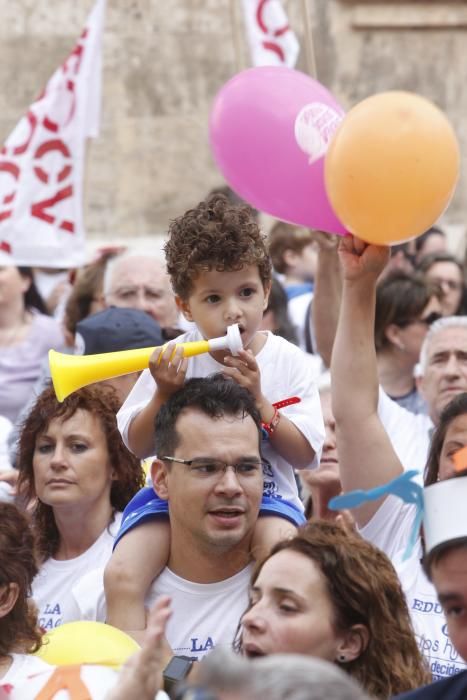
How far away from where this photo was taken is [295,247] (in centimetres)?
887

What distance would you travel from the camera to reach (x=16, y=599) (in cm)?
450

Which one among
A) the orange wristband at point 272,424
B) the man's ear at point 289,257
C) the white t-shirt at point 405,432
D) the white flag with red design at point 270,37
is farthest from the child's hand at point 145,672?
the white flag with red design at point 270,37

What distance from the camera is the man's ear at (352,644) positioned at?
3869mm

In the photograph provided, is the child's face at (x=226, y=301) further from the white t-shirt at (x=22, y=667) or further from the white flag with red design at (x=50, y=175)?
the white flag with red design at (x=50, y=175)

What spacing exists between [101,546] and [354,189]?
1983 mm

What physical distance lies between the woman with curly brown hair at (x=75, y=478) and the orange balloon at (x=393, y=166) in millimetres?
1726

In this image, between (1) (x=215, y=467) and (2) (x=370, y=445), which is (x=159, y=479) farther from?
(2) (x=370, y=445)

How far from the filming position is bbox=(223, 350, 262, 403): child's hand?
Answer: 4.51 metres

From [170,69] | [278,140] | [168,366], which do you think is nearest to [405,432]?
[278,140]

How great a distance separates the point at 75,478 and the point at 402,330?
2.27m

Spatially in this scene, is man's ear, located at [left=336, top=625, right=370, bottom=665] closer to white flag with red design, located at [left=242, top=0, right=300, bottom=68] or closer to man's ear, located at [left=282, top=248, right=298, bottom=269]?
man's ear, located at [left=282, top=248, right=298, bottom=269]

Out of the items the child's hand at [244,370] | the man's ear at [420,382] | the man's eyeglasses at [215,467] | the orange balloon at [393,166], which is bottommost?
the man's ear at [420,382]

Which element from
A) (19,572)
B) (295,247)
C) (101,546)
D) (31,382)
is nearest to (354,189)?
(19,572)

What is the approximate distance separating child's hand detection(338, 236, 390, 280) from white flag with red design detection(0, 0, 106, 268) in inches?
163
